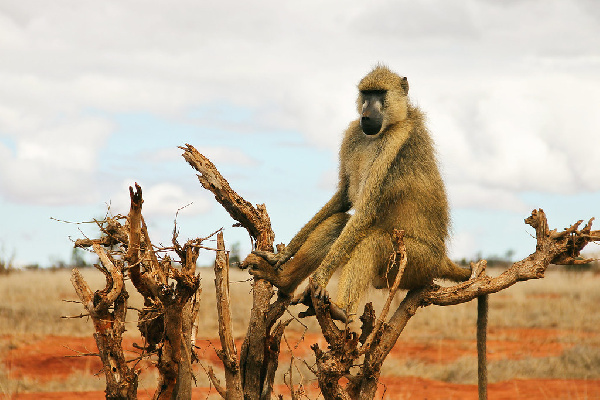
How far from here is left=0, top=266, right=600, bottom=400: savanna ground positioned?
34.3 ft

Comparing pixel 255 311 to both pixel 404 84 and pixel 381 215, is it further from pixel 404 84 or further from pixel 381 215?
pixel 404 84

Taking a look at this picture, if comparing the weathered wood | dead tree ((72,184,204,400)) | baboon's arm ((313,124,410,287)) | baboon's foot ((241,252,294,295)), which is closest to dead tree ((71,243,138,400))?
dead tree ((72,184,204,400))

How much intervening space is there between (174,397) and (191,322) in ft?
2.15

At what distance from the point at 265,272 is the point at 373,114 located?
5.60ft

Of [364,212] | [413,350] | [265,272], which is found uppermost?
[364,212]

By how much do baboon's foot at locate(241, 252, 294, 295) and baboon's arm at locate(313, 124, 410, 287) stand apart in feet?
2.05

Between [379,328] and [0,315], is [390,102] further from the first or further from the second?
[0,315]

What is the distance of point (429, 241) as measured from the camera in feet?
18.6

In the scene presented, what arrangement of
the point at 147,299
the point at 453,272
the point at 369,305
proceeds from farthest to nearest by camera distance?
1. the point at 453,272
2. the point at 147,299
3. the point at 369,305

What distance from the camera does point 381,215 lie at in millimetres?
5695

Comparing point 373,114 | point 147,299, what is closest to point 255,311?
point 147,299

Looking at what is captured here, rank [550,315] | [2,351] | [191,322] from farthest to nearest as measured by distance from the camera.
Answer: [550,315]
[2,351]
[191,322]

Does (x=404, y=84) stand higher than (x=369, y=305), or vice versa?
(x=404, y=84)

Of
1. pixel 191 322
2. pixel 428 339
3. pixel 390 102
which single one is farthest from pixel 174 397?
pixel 428 339
